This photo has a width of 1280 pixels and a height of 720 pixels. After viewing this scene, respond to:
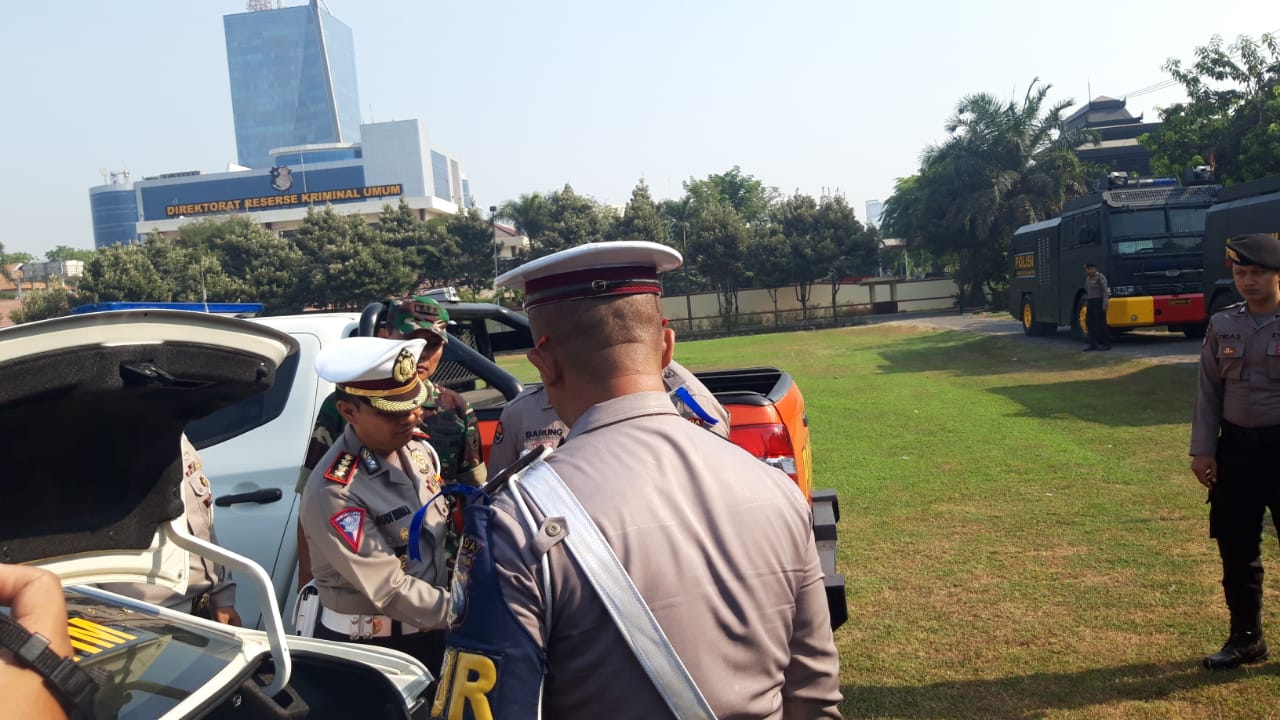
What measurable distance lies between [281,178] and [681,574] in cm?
10809

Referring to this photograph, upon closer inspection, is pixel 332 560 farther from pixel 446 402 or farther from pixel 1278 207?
pixel 1278 207

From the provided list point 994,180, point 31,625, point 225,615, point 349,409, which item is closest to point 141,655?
point 31,625

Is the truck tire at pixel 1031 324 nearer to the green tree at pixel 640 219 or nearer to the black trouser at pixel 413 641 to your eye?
the black trouser at pixel 413 641

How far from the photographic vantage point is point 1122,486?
7680 millimetres

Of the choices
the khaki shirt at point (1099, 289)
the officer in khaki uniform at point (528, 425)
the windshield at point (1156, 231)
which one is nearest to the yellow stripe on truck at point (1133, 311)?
the khaki shirt at point (1099, 289)

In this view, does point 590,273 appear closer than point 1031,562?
Yes

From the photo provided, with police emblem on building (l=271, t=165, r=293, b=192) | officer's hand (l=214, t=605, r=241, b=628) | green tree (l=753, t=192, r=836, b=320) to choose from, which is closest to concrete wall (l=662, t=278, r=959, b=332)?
green tree (l=753, t=192, r=836, b=320)

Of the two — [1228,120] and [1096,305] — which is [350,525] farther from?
[1228,120]

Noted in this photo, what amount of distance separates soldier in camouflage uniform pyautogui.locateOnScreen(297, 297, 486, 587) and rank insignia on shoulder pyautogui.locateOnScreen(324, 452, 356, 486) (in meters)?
0.58

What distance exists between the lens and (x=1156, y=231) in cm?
1788

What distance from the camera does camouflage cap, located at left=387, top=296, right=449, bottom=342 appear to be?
13.7 feet

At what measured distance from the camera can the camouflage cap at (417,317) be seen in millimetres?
4164

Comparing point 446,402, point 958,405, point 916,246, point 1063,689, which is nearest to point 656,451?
point 446,402

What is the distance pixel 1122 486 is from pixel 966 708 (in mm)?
4299
